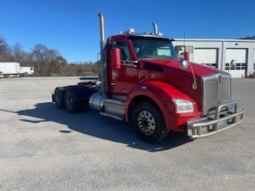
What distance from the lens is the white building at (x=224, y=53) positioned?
32.9 metres


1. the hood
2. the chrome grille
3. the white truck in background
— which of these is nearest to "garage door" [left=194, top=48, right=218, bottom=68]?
the chrome grille

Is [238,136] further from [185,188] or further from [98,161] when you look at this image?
[98,161]

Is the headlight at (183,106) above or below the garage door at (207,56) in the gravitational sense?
below

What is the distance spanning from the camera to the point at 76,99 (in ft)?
26.5

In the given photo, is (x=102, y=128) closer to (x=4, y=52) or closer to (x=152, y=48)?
(x=152, y=48)

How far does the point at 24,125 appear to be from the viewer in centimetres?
663

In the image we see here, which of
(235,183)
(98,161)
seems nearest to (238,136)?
(235,183)

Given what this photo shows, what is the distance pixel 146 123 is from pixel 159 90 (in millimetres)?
876

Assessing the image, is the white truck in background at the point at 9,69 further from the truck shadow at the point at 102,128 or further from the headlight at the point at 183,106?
the headlight at the point at 183,106

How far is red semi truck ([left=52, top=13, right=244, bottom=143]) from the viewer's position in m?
4.40

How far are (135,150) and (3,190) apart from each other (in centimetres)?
246

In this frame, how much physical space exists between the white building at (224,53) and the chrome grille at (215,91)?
27.5 meters

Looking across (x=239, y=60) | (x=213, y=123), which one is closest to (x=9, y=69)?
(x=239, y=60)

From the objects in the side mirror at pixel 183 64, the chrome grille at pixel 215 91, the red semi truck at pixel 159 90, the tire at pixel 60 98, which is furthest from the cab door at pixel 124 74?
the tire at pixel 60 98
